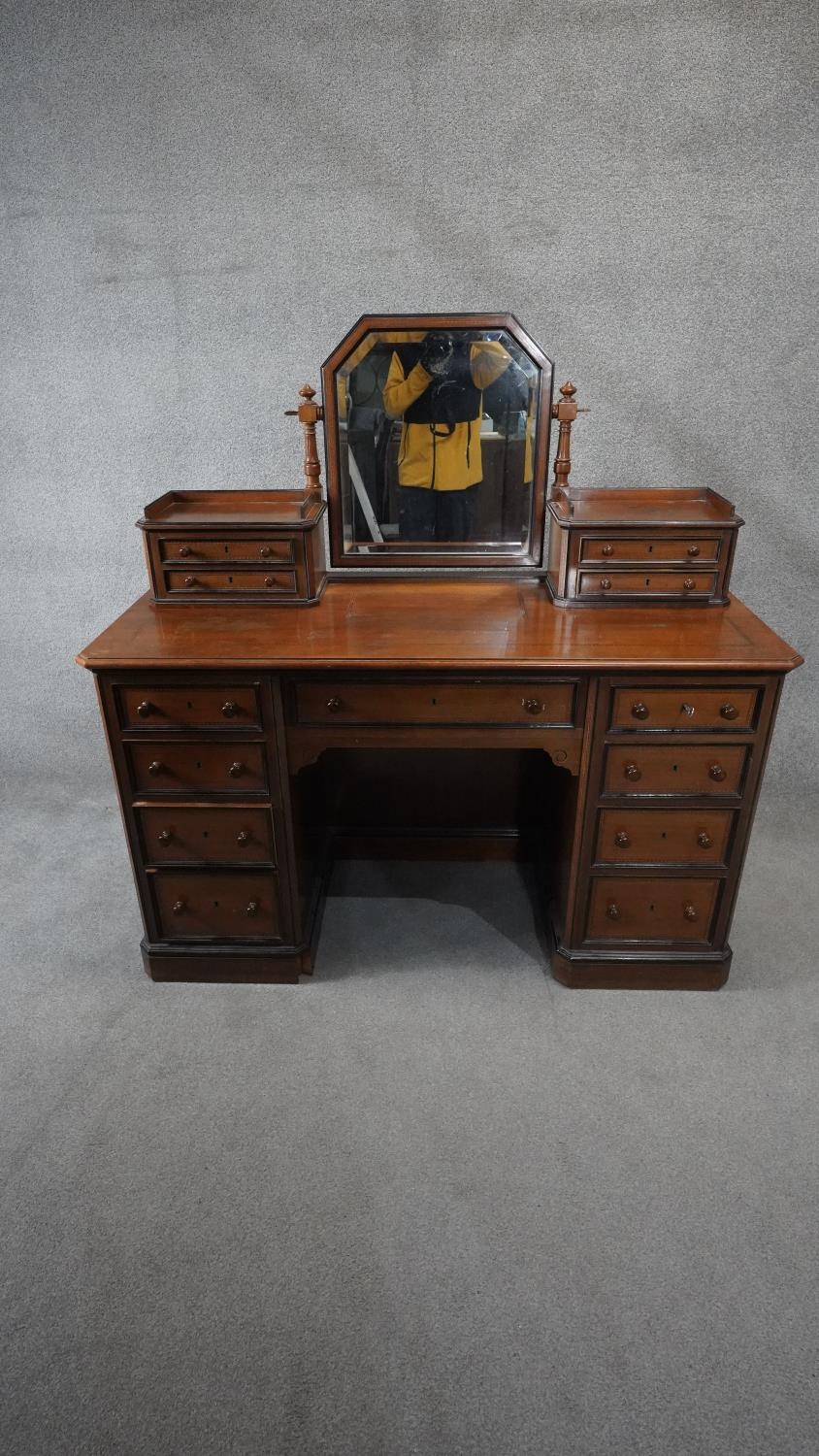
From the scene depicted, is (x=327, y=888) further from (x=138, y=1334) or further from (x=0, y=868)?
(x=138, y=1334)

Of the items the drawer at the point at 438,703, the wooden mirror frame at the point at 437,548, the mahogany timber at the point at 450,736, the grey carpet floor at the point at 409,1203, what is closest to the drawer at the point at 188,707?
the mahogany timber at the point at 450,736

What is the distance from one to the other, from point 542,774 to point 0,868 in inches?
64.6

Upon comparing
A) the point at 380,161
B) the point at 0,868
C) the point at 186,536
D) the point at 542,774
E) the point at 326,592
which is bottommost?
the point at 0,868

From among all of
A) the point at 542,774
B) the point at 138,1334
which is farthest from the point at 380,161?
the point at 138,1334

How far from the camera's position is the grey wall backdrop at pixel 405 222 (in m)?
1.93

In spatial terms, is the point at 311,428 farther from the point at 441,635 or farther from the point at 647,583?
the point at 647,583

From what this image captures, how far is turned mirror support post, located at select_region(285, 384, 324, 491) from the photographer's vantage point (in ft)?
6.34

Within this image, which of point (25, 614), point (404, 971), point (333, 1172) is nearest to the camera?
point (333, 1172)

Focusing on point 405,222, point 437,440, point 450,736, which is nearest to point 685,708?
point 450,736

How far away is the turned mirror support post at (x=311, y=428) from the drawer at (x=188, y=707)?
0.65 meters

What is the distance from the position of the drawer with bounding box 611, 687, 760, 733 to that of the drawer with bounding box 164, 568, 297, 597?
2.64 feet

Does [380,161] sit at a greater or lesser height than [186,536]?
greater

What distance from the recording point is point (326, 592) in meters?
2.01

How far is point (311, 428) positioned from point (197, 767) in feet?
2.87
